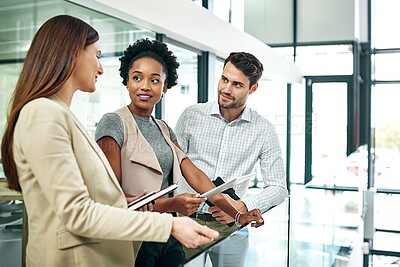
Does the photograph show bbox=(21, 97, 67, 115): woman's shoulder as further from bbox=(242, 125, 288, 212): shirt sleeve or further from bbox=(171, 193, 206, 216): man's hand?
bbox=(242, 125, 288, 212): shirt sleeve

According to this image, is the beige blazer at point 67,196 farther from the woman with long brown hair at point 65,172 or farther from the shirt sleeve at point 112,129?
the shirt sleeve at point 112,129

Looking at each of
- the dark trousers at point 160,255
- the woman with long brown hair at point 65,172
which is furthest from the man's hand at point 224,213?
the woman with long brown hair at point 65,172

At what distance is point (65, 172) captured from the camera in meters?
1.13

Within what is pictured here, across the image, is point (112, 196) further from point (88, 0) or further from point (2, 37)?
point (88, 0)

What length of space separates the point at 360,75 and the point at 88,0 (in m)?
7.03

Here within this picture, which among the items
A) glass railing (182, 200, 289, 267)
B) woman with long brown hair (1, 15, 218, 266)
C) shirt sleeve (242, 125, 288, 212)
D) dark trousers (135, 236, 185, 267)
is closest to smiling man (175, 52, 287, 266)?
shirt sleeve (242, 125, 288, 212)

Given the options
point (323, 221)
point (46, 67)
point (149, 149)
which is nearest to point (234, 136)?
point (149, 149)

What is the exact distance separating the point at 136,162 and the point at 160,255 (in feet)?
1.06

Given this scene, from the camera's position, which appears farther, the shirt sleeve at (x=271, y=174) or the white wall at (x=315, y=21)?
the white wall at (x=315, y=21)

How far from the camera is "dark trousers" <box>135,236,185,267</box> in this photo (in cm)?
173

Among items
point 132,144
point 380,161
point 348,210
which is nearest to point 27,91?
point 132,144

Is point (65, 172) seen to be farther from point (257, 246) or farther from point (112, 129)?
point (257, 246)

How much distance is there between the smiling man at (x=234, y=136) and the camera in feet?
8.34

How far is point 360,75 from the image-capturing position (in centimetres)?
902
